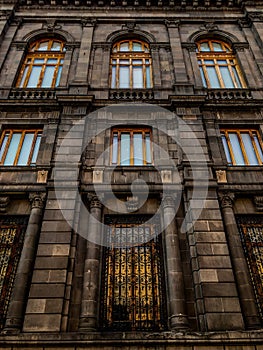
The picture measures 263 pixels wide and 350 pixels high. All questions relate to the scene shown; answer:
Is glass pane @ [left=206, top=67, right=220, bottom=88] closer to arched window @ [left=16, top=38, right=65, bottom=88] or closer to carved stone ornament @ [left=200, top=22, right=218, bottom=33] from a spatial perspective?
carved stone ornament @ [left=200, top=22, right=218, bottom=33]

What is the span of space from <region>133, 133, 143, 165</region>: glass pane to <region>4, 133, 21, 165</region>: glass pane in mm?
5150

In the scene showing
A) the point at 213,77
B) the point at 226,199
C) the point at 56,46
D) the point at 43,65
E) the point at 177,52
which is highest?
the point at 56,46

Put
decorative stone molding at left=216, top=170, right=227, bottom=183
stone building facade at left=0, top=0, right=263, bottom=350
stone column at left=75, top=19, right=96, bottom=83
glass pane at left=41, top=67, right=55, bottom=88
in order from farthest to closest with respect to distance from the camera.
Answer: glass pane at left=41, top=67, right=55, bottom=88
stone column at left=75, top=19, right=96, bottom=83
decorative stone molding at left=216, top=170, right=227, bottom=183
stone building facade at left=0, top=0, right=263, bottom=350

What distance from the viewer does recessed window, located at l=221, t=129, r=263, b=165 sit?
13422mm

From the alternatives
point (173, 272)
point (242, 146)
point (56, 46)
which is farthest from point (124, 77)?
point (173, 272)

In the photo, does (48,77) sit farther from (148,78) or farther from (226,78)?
(226,78)

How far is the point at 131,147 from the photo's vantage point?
1376cm

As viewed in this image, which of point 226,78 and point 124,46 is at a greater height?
point 124,46

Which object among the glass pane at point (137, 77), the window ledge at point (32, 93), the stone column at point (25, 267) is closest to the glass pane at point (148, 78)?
the glass pane at point (137, 77)

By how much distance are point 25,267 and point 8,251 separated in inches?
50.1

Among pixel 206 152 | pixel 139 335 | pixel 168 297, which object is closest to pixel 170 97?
pixel 206 152

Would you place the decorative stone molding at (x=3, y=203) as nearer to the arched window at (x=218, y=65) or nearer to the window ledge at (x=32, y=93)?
the window ledge at (x=32, y=93)

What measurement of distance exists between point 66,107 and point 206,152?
656cm

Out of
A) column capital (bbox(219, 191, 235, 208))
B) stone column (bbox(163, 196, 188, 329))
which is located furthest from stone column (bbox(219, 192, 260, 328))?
stone column (bbox(163, 196, 188, 329))
